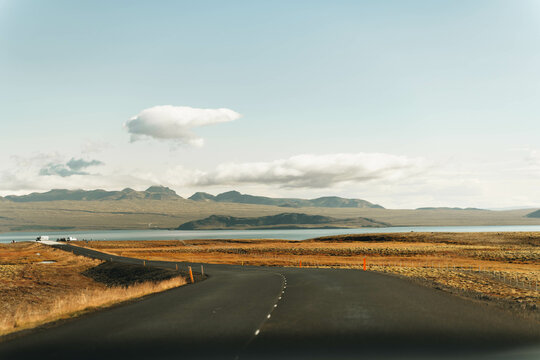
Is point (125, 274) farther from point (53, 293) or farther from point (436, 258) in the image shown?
point (436, 258)

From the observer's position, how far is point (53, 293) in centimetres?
3469

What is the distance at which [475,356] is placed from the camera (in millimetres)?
9930

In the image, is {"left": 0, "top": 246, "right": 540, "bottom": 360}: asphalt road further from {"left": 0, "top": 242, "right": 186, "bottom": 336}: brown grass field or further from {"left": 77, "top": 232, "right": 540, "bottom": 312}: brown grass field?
{"left": 77, "top": 232, "right": 540, "bottom": 312}: brown grass field

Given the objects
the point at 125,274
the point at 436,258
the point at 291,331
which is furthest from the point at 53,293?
the point at 436,258

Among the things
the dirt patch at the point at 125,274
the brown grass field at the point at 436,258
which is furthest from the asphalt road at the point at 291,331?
the dirt patch at the point at 125,274

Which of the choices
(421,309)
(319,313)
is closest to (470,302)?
(421,309)

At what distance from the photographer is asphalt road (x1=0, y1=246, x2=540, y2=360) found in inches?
408

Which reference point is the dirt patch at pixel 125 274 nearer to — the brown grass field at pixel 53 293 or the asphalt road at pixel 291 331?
the brown grass field at pixel 53 293

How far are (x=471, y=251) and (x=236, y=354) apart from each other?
80.7 m

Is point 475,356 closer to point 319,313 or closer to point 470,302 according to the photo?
point 319,313

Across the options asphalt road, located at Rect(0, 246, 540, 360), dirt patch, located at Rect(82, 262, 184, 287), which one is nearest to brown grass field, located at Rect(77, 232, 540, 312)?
asphalt road, located at Rect(0, 246, 540, 360)

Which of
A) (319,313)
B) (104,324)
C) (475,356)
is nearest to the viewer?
(475,356)

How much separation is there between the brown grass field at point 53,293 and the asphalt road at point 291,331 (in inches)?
63.8

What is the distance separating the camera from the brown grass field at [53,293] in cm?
1691
